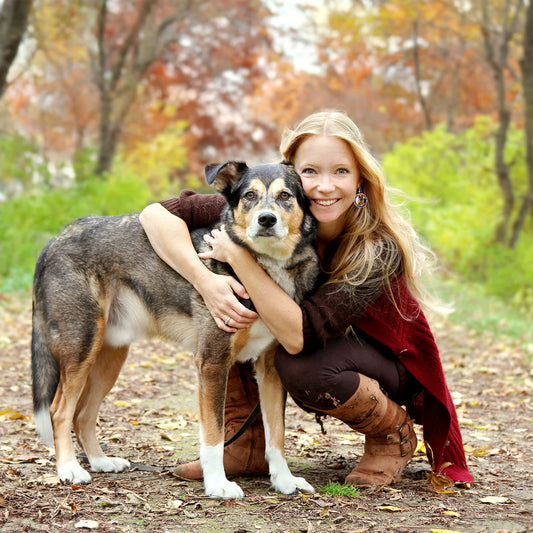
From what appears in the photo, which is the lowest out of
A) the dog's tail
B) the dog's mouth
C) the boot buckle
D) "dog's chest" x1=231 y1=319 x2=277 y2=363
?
the boot buckle

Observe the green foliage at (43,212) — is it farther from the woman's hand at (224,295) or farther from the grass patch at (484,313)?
the woman's hand at (224,295)

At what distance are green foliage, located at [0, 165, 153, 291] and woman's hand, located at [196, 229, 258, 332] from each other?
26.2 feet

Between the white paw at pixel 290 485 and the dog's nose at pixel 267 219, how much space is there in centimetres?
128

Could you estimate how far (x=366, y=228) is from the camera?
3562 mm

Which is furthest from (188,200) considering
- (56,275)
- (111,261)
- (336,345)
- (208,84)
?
(208,84)

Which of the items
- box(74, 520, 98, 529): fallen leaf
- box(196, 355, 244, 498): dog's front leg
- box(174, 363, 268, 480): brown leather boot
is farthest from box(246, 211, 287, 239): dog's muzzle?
box(74, 520, 98, 529): fallen leaf

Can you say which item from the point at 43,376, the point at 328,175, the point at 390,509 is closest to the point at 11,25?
the point at 43,376

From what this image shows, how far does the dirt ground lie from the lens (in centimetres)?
282

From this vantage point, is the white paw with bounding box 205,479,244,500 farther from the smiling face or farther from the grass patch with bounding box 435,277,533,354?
the grass patch with bounding box 435,277,533,354

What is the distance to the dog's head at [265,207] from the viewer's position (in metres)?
3.17

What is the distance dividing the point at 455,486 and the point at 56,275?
7.62 feet

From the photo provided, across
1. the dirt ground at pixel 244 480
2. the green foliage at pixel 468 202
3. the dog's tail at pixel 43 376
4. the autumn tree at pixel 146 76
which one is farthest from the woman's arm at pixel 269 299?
the autumn tree at pixel 146 76

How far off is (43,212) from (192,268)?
9747mm

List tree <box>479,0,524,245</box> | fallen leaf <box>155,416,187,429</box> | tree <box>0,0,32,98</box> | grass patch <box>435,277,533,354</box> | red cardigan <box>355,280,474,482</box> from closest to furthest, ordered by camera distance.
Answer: red cardigan <box>355,280,474,482</box>
fallen leaf <box>155,416,187,429</box>
tree <box>0,0,32,98</box>
grass patch <box>435,277,533,354</box>
tree <box>479,0,524,245</box>
